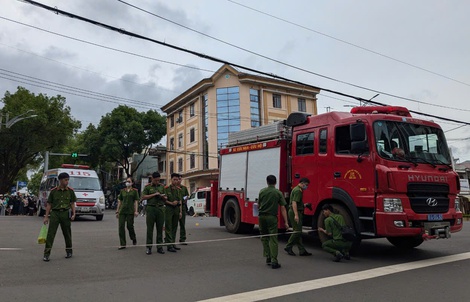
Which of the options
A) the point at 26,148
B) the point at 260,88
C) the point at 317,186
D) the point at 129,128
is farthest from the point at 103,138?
the point at 317,186

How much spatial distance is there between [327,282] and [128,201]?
5.23 m

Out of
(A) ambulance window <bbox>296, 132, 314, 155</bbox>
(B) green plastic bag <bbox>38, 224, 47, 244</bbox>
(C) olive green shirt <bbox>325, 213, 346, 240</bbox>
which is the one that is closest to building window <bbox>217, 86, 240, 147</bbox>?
(A) ambulance window <bbox>296, 132, 314, 155</bbox>

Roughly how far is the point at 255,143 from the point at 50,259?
610 centimetres

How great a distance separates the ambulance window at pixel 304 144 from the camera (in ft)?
31.0

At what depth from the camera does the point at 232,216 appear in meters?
12.6

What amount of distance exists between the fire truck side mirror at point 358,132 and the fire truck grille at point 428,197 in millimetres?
1294

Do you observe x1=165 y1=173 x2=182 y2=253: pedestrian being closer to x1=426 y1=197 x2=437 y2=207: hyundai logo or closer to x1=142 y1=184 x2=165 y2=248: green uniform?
x1=142 y1=184 x2=165 y2=248: green uniform

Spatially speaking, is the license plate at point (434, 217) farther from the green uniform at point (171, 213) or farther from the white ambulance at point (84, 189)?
the white ambulance at point (84, 189)

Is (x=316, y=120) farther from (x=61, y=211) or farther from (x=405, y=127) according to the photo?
(x=61, y=211)

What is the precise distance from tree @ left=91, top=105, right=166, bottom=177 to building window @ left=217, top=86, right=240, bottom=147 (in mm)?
10962

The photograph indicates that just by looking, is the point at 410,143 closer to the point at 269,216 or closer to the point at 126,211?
the point at 269,216

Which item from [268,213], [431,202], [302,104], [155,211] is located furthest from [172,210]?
[302,104]

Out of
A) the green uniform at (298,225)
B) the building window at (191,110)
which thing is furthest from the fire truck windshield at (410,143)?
the building window at (191,110)

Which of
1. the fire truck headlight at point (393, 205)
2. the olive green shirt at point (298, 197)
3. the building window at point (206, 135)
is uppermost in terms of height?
the building window at point (206, 135)
